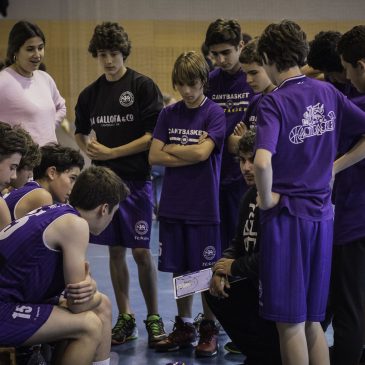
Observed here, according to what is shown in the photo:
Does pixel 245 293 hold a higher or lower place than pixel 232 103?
lower

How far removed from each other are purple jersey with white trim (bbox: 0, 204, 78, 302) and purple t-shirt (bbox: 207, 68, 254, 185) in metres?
1.45

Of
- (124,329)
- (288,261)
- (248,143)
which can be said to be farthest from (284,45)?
(124,329)

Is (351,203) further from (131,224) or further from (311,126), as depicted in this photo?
(131,224)

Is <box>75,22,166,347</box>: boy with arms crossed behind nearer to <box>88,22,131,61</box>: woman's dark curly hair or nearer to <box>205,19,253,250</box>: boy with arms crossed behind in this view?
<box>88,22,131,61</box>: woman's dark curly hair

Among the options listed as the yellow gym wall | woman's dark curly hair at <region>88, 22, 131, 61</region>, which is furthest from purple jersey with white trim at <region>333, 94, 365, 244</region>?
the yellow gym wall

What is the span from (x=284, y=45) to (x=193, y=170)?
3.97ft

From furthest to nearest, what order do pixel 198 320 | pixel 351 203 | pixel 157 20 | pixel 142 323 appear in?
1. pixel 157 20
2. pixel 142 323
3. pixel 198 320
4. pixel 351 203

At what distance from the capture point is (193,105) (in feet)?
13.2

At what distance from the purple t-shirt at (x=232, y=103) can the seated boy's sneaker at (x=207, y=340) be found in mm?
789

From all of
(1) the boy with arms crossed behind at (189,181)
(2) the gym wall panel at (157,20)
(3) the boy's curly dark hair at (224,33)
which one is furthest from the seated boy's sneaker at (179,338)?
(2) the gym wall panel at (157,20)

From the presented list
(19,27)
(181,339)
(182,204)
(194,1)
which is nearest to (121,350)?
(181,339)

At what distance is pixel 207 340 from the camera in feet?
13.0

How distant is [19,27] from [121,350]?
1.96 m

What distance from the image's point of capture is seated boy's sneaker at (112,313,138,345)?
13.6 ft
